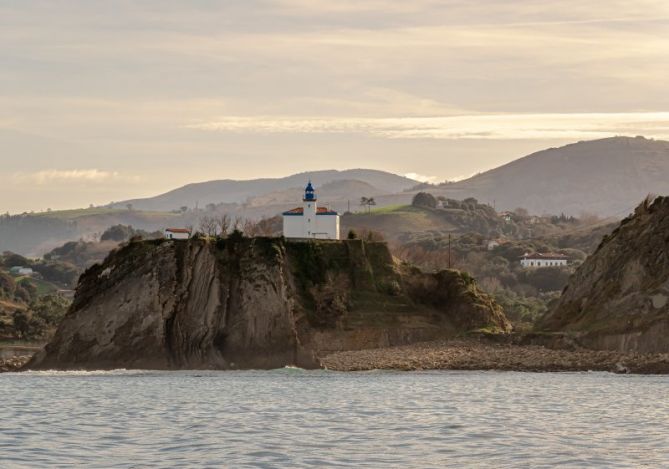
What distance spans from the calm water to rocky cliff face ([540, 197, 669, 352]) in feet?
43.0

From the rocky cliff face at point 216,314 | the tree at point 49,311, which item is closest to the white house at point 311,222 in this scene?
the rocky cliff face at point 216,314

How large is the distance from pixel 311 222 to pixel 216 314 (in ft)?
89.2

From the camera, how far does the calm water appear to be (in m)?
48.2

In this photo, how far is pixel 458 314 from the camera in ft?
415

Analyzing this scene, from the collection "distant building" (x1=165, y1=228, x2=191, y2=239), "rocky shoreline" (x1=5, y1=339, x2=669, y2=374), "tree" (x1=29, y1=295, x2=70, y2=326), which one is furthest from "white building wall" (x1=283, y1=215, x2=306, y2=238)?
"tree" (x1=29, y1=295, x2=70, y2=326)

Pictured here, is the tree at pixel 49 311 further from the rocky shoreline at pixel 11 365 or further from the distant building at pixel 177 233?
the rocky shoreline at pixel 11 365

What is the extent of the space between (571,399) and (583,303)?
44.4 meters

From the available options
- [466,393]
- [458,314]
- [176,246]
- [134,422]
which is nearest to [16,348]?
[176,246]

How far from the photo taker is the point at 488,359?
11194 cm

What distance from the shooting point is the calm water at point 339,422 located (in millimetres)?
48188

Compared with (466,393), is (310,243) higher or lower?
higher

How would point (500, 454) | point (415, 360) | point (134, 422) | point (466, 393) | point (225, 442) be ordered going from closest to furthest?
point (500, 454), point (225, 442), point (134, 422), point (466, 393), point (415, 360)

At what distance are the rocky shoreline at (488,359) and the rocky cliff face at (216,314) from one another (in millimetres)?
2836

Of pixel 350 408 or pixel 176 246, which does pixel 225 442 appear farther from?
pixel 176 246
